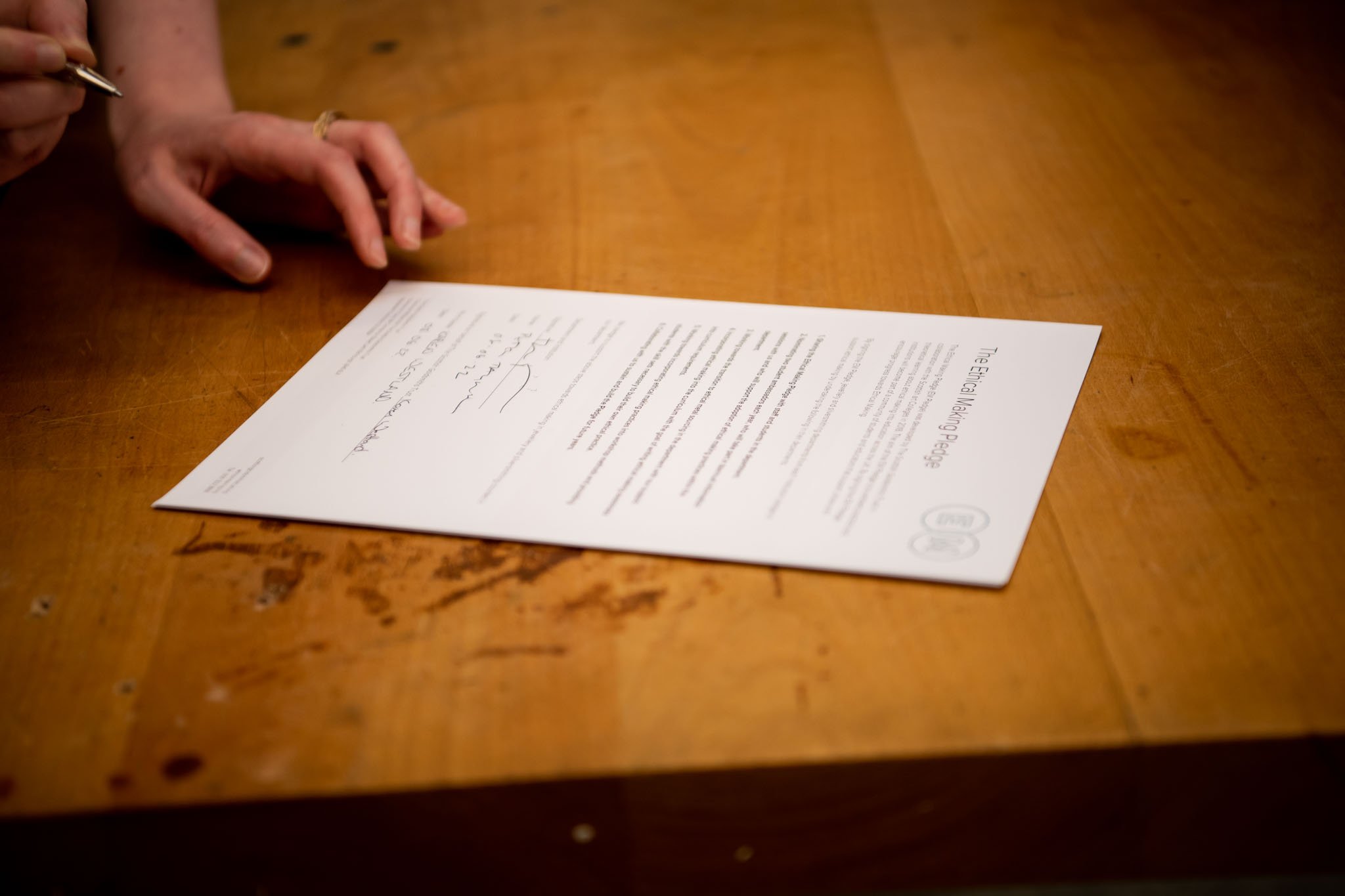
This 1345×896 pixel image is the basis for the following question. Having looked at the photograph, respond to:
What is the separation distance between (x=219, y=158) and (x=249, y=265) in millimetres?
122

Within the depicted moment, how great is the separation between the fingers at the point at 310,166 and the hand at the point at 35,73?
0.46 feet

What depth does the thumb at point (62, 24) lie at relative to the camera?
646 millimetres

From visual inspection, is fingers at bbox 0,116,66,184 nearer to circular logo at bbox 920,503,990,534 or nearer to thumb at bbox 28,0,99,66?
thumb at bbox 28,0,99,66

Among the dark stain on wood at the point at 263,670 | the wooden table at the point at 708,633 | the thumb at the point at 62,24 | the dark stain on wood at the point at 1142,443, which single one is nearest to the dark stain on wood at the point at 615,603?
the wooden table at the point at 708,633

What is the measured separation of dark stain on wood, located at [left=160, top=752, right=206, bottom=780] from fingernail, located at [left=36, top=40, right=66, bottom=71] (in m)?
0.43

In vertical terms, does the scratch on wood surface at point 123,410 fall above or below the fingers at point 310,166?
below

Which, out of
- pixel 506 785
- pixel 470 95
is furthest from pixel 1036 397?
pixel 470 95

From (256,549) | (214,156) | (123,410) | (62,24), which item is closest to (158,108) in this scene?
(214,156)

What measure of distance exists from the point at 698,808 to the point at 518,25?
3.50ft

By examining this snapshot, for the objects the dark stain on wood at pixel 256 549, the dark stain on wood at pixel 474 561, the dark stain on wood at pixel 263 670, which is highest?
the dark stain on wood at pixel 474 561

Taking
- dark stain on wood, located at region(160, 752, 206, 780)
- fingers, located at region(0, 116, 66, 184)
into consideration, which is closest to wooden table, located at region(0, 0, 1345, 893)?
dark stain on wood, located at region(160, 752, 206, 780)

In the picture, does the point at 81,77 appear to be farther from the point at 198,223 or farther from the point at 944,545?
the point at 944,545

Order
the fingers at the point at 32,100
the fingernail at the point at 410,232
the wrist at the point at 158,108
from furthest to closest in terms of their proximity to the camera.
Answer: the wrist at the point at 158,108 → the fingernail at the point at 410,232 → the fingers at the point at 32,100

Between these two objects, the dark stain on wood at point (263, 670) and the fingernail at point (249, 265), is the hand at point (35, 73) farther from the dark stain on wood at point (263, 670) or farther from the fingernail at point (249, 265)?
the dark stain on wood at point (263, 670)
